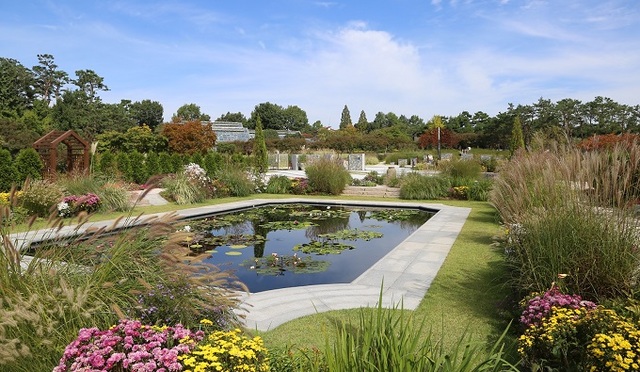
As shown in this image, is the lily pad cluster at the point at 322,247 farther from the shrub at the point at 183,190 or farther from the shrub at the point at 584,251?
the shrub at the point at 183,190

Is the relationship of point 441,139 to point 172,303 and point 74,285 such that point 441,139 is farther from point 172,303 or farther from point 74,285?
point 74,285

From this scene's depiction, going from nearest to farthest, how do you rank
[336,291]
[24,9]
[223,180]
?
[336,291] < [24,9] < [223,180]

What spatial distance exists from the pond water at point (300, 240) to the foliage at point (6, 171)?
238 inches

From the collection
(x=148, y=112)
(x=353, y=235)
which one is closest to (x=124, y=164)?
(x=353, y=235)

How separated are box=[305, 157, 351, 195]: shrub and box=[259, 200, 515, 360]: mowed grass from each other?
769cm

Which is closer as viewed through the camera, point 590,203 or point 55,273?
point 55,273

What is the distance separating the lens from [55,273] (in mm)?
2240

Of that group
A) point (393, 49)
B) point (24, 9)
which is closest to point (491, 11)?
point (393, 49)

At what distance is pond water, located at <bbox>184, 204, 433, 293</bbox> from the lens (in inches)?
212

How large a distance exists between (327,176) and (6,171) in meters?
9.18

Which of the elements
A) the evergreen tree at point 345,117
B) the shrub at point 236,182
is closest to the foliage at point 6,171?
the shrub at point 236,182

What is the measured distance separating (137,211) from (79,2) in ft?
16.1

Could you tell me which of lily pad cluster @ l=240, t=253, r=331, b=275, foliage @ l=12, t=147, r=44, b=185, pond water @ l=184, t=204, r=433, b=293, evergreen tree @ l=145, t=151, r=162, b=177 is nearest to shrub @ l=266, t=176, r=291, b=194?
pond water @ l=184, t=204, r=433, b=293

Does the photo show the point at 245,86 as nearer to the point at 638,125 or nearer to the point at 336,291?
the point at 336,291
